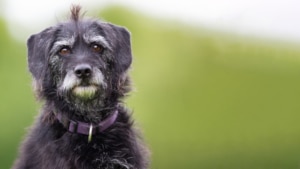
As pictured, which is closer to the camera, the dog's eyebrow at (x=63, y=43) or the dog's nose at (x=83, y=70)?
the dog's nose at (x=83, y=70)

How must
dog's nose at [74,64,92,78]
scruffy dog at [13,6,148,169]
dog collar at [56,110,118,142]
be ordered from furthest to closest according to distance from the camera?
dog collar at [56,110,118,142], scruffy dog at [13,6,148,169], dog's nose at [74,64,92,78]

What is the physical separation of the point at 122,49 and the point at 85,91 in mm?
532

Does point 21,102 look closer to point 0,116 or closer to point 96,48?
point 0,116

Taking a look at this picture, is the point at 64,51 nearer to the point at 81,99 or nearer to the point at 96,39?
the point at 96,39

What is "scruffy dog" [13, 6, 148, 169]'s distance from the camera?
674cm

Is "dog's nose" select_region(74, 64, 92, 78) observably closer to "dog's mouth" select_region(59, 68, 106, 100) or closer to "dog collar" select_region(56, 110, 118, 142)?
"dog's mouth" select_region(59, 68, 106, 100)

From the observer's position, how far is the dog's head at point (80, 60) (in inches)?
265

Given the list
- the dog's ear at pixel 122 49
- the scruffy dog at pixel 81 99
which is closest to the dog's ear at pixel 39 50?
the scruffy dog at pixel 81 99

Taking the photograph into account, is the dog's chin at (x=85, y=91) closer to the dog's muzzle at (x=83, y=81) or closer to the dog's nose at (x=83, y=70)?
the dog's muzzle at (x=83, y=81)

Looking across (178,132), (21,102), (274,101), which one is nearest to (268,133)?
(274,101)

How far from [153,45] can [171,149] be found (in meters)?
2.75

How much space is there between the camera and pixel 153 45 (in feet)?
57.3

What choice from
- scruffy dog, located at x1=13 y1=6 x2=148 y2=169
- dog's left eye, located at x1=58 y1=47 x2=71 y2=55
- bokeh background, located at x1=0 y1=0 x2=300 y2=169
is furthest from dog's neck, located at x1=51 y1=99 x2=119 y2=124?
bokeh background, located at x1=0 y1=0 x2=300 y2=169

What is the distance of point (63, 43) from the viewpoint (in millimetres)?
6820
